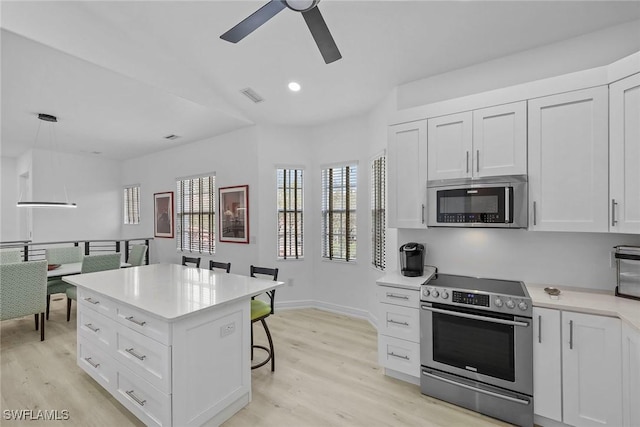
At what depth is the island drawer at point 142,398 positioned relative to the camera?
1749mm

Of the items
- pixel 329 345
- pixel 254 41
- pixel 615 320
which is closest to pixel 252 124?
pixel 254 41

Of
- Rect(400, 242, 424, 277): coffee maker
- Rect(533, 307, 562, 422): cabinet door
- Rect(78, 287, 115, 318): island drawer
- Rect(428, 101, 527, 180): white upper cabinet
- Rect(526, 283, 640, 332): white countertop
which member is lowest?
Rect(533, 307, 562, 422): cabinet door

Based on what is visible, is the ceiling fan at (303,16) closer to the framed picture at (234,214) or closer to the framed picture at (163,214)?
the framed picture at (234,214)

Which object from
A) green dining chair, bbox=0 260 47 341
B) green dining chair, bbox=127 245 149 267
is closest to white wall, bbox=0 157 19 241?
green dining chair, bbox=127 245 149 267

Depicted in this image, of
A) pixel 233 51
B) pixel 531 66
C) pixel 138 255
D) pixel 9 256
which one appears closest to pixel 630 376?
pixel 531 66

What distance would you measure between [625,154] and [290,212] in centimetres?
371

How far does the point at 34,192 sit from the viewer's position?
5.89 m

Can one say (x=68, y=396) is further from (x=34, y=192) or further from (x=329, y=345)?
(x=34, y=192)

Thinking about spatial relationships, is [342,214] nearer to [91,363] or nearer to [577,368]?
[577,368]

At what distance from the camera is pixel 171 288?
2.33 m

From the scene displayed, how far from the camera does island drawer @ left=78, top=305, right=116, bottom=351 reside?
2.19 m

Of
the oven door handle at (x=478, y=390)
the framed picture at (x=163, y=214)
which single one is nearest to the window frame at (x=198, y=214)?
the framed picture at (x=163, y=214)

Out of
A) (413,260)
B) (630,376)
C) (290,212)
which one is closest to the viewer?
(630,376)

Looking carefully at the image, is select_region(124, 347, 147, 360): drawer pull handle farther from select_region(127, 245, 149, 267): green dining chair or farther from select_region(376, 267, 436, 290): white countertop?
select_region(127, 245, 149, 267): green dining chair
